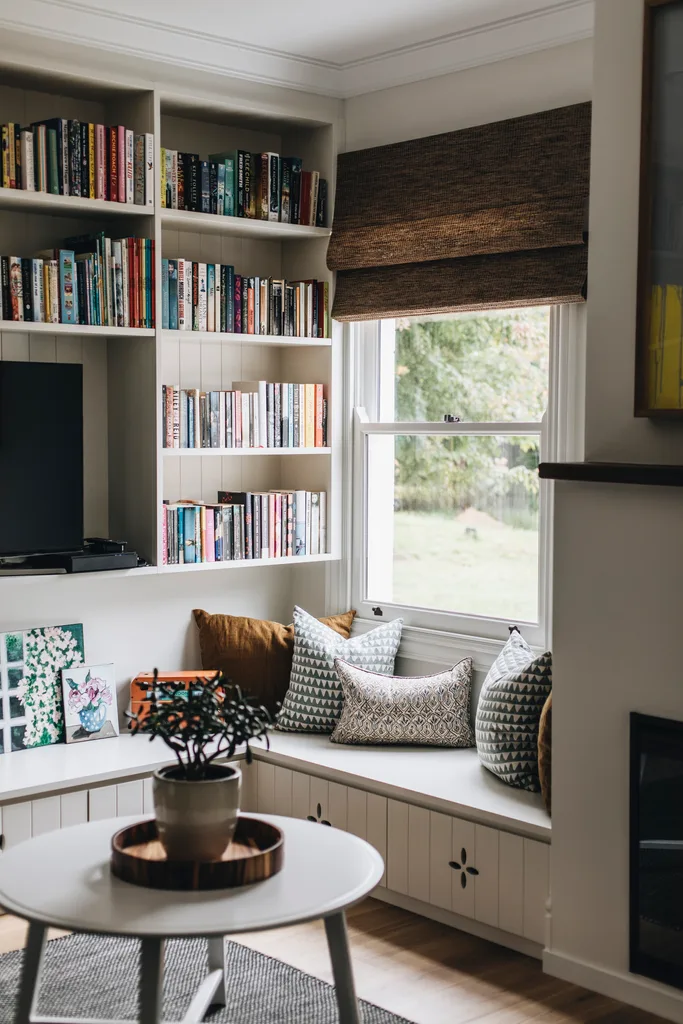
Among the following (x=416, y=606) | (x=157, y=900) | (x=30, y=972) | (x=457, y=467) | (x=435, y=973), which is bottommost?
(x=435, y=973)

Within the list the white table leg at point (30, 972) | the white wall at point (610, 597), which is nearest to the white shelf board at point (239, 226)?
the white wall at point (610, 597)

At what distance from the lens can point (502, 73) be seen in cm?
392

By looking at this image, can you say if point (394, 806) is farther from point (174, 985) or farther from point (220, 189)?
point (220, 189)

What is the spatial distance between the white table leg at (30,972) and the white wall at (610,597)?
1372 mm

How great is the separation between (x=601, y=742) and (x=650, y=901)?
40cm

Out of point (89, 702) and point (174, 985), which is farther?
point (89, 702)

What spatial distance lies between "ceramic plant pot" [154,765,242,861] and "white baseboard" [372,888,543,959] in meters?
1.22

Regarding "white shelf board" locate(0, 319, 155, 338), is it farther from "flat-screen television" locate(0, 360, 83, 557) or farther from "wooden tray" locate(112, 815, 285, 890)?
"wooden tray" locate(112, 815, 285, 890)

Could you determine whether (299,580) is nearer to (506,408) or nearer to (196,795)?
(506,408)

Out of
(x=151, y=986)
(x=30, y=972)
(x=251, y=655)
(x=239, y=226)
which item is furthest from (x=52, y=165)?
(x=151, y=986)

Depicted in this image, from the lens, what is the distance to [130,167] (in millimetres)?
3945

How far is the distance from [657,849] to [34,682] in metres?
2.08

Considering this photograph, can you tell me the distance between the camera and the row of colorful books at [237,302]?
4.11 meters

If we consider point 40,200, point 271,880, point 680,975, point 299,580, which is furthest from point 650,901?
point 40,200
